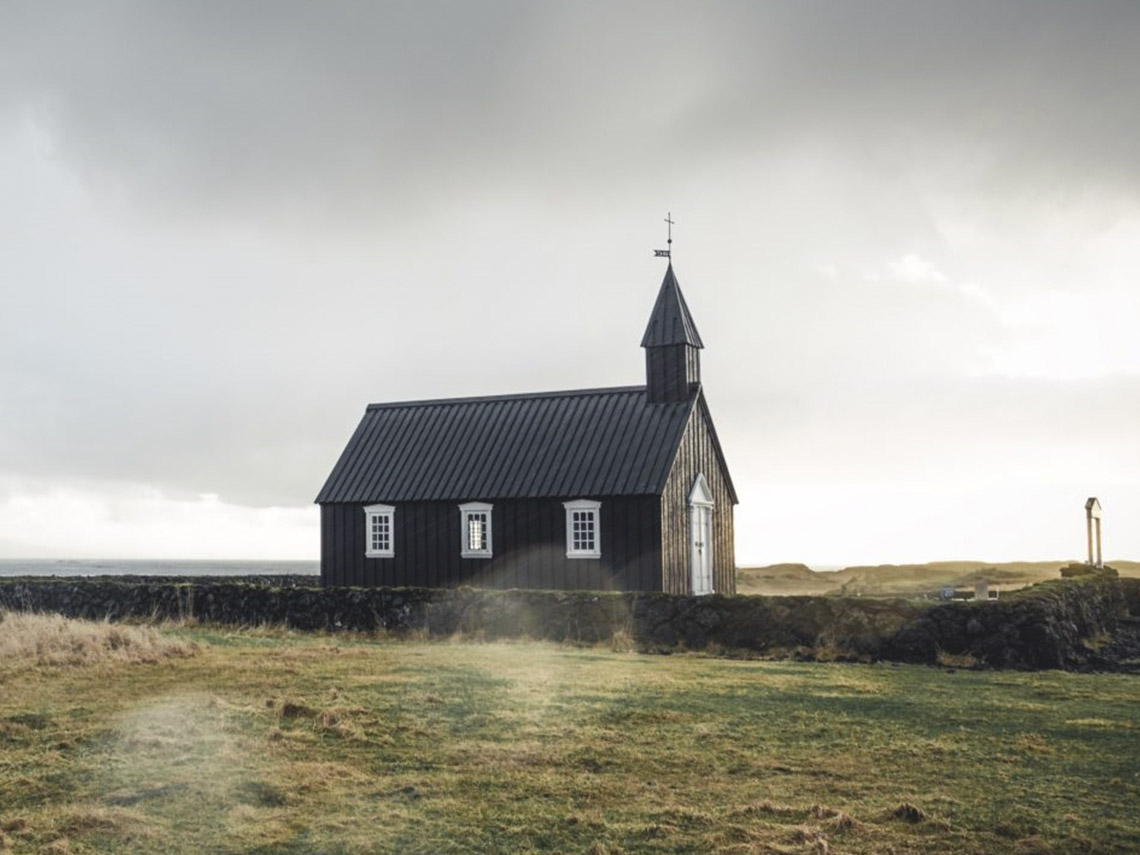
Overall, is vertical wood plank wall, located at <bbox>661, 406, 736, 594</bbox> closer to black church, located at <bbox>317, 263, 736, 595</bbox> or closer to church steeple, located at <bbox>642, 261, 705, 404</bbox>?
black church, located at <bbox>317, 263, 736, 595</bbox>

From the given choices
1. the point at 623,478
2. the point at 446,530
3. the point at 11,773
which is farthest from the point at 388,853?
the point at 446,530

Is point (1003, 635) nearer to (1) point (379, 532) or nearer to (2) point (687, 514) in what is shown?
(2) point (687, 514)

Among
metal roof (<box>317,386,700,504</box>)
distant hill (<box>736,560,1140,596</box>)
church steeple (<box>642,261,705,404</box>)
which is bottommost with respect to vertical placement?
distant hill (<box>736,560,1140,596</box>)

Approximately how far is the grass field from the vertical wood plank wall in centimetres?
1538

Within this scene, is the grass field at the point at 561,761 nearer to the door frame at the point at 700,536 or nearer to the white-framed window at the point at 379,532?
the door frame at the point at 700,536

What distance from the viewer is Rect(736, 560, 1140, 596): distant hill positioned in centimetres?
4872

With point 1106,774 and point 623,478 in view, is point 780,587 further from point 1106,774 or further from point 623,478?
point 1106,774

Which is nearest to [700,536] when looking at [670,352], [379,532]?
[670,352]

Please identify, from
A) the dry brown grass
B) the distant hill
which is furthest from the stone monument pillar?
the dry brown grass

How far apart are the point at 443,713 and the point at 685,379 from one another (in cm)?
2310

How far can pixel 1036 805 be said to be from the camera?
944cm

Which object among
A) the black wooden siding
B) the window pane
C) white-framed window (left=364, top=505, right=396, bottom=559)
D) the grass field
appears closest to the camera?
the grass field

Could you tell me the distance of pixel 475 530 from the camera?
35.7 meters

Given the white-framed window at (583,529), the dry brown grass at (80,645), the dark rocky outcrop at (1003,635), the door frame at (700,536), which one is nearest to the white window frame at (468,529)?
the white-framed window at (583,529)
